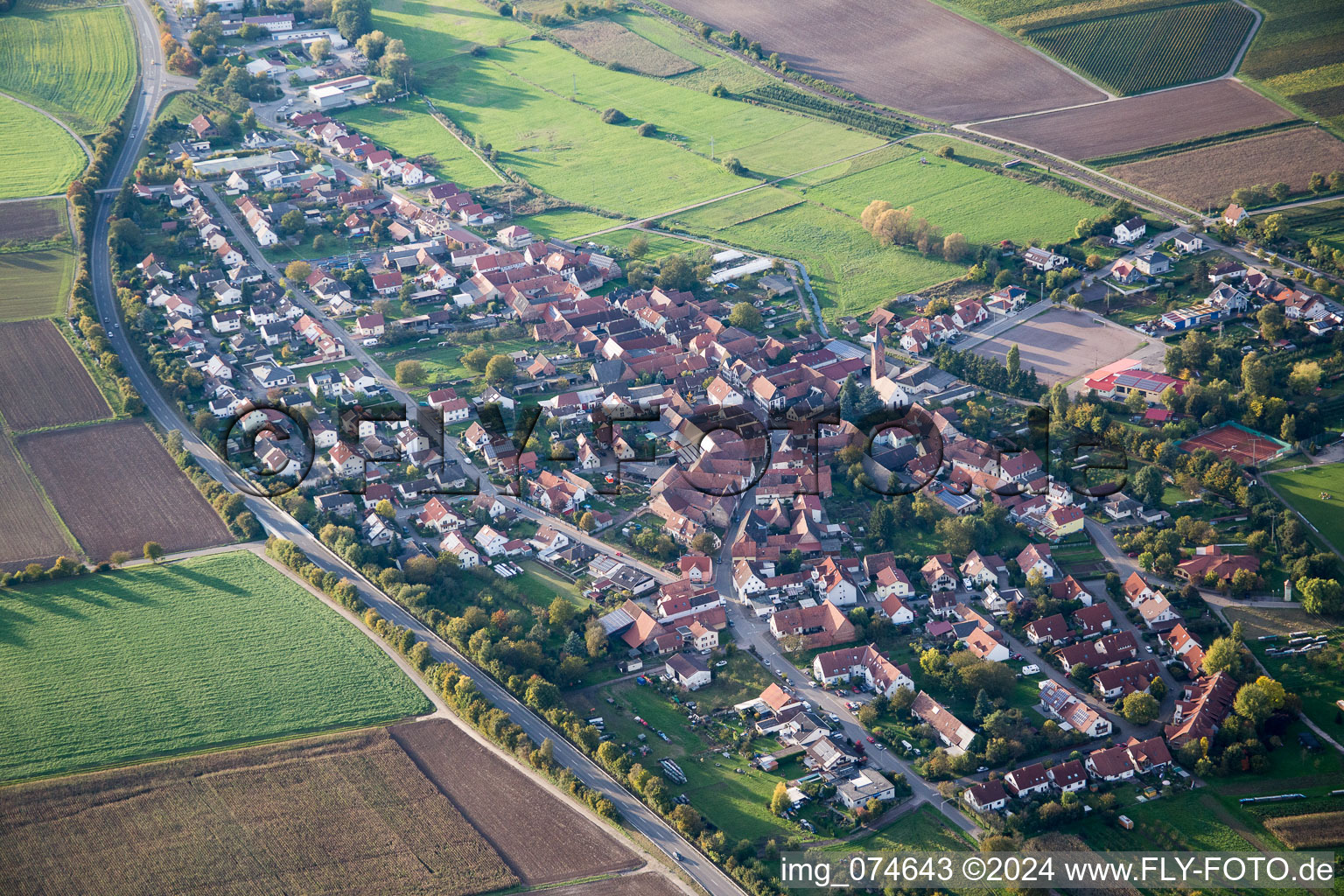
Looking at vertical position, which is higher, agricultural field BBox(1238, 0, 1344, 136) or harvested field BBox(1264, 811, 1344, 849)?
agricultural field BBox(1238, 0, 1344, 136)

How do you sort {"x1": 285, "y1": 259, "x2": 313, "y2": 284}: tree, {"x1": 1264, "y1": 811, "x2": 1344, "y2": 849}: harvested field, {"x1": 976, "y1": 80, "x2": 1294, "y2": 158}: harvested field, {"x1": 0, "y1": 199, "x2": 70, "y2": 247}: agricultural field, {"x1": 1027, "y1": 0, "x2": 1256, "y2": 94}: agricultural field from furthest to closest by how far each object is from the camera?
{"x1": 1027, "y1": 0, "x2": 1256, "y2": 94}: agricultural field < {"x1": 976, "y1": 80, "x2": 1294, "y2": 158}: harvested field < {"x1": 0, "y1": 199, "x2": 70, "y2": 247}: agricultural field < {"x1": 285, "y1": 259, "x2": 313, "y2": 284}: tree < {"x1": 1264, "y1": 811, "x2": 1344, "y2": 849}: harvested field

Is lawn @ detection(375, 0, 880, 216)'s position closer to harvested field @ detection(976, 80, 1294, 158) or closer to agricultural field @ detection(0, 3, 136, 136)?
harvested field @ detection(976, 80, 1294, 158)

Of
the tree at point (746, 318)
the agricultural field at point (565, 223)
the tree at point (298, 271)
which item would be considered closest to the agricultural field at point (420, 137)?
the agricultural field at point (565, 223)

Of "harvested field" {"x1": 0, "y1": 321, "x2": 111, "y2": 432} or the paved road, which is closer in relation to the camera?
the paved road

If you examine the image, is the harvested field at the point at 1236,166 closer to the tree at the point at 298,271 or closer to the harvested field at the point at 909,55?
the harvested field at the point at 909,55

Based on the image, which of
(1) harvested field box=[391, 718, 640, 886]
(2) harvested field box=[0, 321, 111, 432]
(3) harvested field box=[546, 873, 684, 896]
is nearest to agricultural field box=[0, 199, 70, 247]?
(2) harvested field box=[0, 321, 111, 432]

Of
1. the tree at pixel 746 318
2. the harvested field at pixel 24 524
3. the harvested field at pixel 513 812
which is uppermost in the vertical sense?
the tree at pixel 746 318
